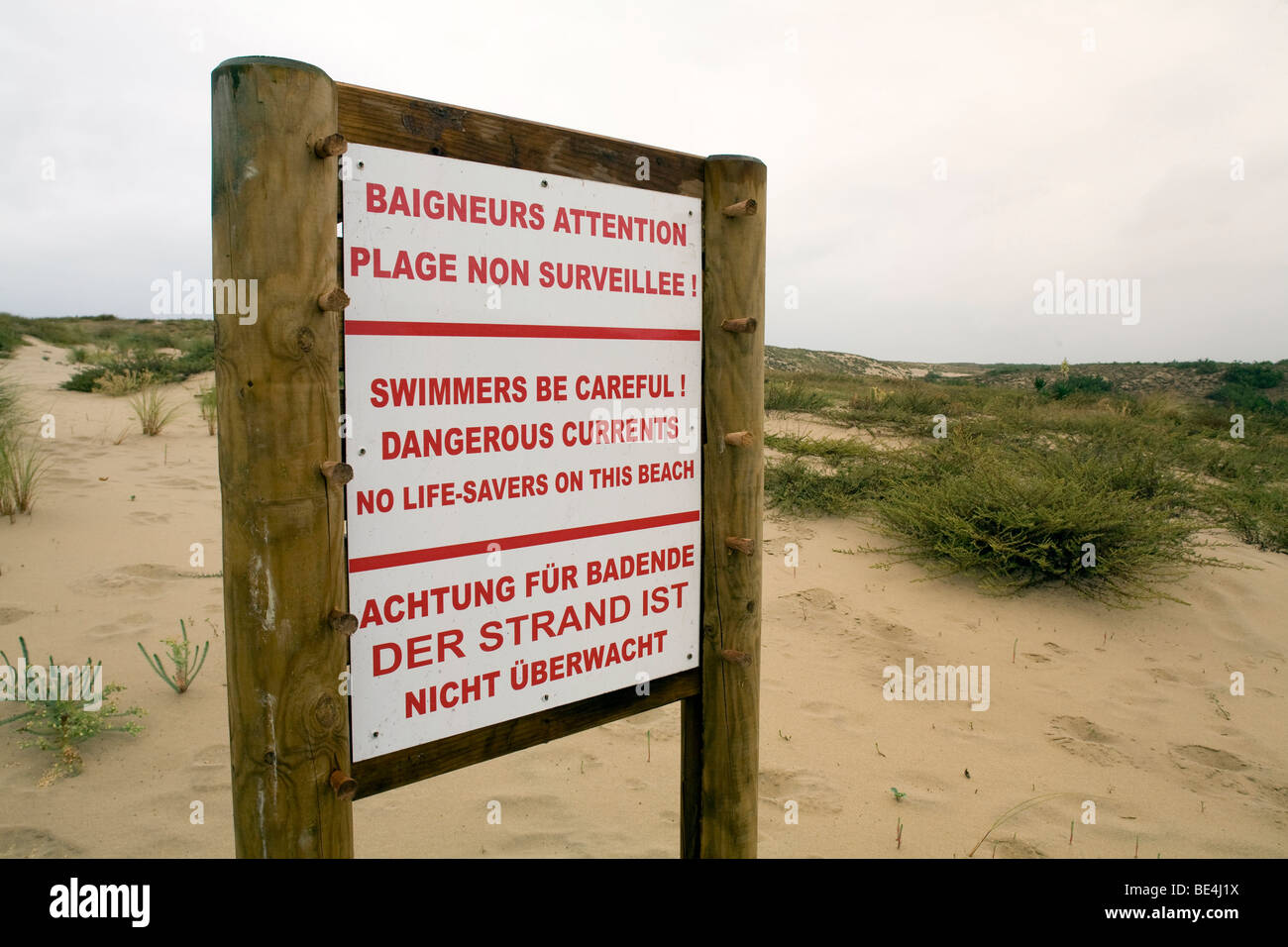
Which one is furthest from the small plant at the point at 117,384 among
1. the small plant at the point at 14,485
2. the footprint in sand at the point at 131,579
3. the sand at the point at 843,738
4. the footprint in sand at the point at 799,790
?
the footprint in sand at the point at 799,790

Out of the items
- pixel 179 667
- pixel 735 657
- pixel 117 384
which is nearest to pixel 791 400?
pixel 179 667

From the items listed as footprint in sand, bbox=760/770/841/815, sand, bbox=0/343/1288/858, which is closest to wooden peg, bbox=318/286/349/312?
sand, bbox=0/343/1288/858

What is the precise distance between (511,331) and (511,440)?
0.23 metres

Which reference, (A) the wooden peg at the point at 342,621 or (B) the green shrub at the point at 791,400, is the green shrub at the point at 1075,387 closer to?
(B) the green shrub at the point at 791,400

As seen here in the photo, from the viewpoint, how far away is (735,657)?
2.20m

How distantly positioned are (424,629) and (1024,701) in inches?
139

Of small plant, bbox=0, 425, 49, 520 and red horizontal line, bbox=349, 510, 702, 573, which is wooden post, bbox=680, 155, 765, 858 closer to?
red horizontal line, bbox=349, 510, 702, 573

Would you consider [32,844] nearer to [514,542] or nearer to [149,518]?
[514,542]

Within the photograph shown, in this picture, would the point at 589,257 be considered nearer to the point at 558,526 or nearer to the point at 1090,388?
the point at 558,526

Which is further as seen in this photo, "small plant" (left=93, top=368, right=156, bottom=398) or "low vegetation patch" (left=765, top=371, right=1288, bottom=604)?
"small plant" (left=93, top=368, right=156, bottom=398)

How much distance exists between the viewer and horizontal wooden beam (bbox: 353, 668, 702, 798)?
167cm

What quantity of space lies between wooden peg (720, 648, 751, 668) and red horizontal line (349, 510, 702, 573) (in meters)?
0.37
